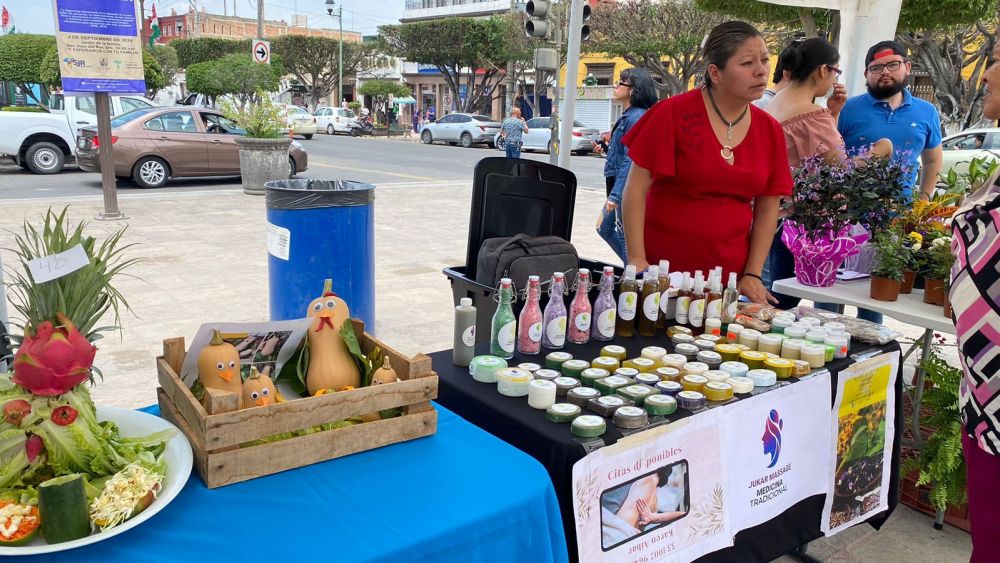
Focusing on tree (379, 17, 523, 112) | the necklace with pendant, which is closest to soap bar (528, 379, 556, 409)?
the necklace with pendant

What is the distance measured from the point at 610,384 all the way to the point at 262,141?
10175 mm

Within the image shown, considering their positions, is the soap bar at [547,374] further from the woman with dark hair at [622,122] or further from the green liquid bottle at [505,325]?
the woman with dark hair at [622,122]

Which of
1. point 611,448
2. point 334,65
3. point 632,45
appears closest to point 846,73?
point 611,448

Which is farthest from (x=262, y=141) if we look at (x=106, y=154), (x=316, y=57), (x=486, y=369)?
(x=316, y=57)

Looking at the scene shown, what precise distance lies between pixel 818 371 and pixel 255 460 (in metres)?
1.78

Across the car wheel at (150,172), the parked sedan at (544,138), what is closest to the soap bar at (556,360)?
the car wheel at (150,172)

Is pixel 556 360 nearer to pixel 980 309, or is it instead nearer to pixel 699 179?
pixel 980 309

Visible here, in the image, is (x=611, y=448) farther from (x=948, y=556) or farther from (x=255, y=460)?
(x=948, y=556)

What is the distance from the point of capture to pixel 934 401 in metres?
3.13

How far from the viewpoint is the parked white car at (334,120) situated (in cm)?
3459

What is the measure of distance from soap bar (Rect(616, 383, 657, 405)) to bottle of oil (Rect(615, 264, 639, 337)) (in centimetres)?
52

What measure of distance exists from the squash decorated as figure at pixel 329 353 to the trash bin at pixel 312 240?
7.32 feet

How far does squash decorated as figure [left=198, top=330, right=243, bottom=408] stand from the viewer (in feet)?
5.31

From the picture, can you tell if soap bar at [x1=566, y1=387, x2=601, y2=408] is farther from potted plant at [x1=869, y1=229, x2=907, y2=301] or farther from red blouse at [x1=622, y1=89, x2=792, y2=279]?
potted plant at [x1=869, y1=229, x2=907, y2=301]
